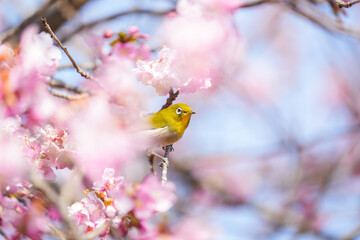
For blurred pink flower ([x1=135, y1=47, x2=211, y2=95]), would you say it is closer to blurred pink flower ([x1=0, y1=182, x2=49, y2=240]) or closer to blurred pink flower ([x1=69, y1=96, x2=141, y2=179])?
blurred pink flower ([x1=69, y1=96, x2=141, y2=179])

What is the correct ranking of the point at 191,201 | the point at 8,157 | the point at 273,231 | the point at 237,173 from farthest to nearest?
1. the point at 237,173
2. the point at 191,201
3. the point at 273,231
4. the point at 8,157

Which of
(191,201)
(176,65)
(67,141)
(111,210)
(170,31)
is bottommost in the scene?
(111,210)

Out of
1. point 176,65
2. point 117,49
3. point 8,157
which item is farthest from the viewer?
point 117,49

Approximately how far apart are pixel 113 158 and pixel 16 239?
1.69 feet

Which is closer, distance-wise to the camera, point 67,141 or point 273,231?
point 67,141

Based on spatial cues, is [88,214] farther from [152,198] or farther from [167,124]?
[167,124]

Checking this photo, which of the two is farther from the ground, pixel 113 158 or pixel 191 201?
pixel 191 201

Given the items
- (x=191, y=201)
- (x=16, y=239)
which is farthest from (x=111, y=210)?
(x=191, y=201)

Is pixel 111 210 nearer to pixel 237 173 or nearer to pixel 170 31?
pixel 170 31

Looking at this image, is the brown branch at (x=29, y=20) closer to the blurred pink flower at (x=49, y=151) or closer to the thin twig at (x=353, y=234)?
the blurred pink flower at (x=49, y=151)

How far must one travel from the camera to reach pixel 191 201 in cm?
545

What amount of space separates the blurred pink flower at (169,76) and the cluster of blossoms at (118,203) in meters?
0.36

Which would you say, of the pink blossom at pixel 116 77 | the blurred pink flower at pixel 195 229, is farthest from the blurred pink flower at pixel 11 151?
the blurred pink flower at pixel 195 229

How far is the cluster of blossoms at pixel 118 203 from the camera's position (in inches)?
63.9
